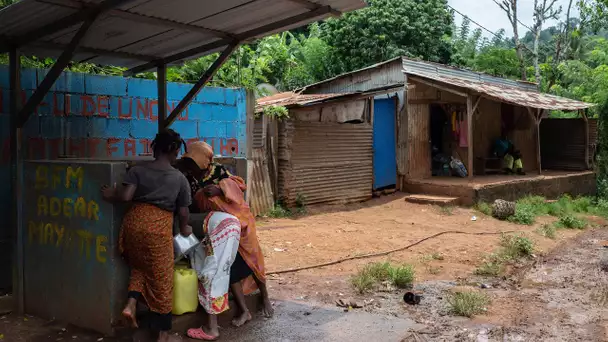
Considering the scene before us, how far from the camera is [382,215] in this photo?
1087 centimetres

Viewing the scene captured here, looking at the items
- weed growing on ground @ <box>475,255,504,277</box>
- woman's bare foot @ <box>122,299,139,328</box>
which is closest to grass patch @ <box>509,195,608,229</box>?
weed growing on ground @ <box>475,255,504,277</box>

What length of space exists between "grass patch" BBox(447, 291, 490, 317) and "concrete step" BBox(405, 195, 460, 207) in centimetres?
655

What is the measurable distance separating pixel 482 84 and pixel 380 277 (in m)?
9.92

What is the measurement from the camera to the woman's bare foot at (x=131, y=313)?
3561mm

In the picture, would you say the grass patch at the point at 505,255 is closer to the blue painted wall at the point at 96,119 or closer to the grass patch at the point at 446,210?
the grass patch at the point at 446,210

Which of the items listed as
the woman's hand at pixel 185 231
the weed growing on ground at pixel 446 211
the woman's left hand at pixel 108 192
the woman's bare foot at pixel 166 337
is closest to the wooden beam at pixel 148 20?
the woman's left hand at pixel 108 192

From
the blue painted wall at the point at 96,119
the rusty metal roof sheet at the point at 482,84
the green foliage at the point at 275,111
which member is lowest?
the blue painted wall at the point at 96,119

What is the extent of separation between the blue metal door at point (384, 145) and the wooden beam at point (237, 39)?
302 inches

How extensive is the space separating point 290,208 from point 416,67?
5564 mm

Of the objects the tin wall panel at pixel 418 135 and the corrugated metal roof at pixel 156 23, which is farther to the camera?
the tin wall panel at pixel 418 135

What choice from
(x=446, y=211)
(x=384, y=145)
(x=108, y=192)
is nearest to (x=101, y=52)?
(x=108, y=192)

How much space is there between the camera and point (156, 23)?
4391 millimetres

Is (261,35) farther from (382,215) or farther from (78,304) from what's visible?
(382,215)

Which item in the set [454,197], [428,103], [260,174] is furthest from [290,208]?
[428,103]
